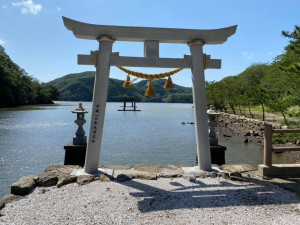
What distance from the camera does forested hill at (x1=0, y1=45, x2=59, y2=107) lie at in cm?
5616

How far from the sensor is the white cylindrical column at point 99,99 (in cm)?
619

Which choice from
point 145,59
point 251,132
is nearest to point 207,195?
point 145,59

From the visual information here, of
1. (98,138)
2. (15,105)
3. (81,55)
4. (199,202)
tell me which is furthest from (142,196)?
(15,105)

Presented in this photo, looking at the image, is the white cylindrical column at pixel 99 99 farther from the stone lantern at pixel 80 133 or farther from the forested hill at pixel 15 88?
the forested hill at pixel 15 88

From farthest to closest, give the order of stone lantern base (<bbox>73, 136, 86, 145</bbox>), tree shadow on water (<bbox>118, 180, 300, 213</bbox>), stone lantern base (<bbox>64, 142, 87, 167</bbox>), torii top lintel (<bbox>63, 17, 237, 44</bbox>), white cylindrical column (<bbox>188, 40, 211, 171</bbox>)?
stone lantern base (<bbox>73, 136, 86, 145</bbox>)
stone lantern base (<bbox>64, 142, 87, 167</bbox>)
white cylindrical column (<bbox>188, 40, 211, 171</bbox>)
torii top lintel (<bbox>63, 17, 237, 44</bbox>)
tree shadow on water (<bbox>118, 180, 300, 213</bbox>)

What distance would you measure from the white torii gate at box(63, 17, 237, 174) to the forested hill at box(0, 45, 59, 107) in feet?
182

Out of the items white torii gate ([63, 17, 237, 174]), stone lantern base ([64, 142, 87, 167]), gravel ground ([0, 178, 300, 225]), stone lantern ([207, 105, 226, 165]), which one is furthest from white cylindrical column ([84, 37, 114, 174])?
stone lantern ([207, 105, 226, 165])

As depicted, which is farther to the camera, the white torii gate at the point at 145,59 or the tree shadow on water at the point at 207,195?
the white torii gate at the point at 145,59

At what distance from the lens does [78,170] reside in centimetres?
645

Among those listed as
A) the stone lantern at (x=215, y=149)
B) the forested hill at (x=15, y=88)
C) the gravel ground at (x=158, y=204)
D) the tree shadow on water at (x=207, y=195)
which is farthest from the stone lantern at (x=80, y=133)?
the forested hill at (x=15, y=88)

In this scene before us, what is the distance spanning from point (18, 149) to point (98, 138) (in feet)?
36.8

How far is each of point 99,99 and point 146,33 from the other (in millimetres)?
1771

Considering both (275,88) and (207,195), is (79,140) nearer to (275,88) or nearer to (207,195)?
(207,195)

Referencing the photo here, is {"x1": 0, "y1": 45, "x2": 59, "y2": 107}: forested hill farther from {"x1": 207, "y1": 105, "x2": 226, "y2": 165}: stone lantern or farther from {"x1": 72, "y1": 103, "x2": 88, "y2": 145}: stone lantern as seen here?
{"x1": 207, "y1": 105, "x2": 226, "y2": 165}: stone lantern
